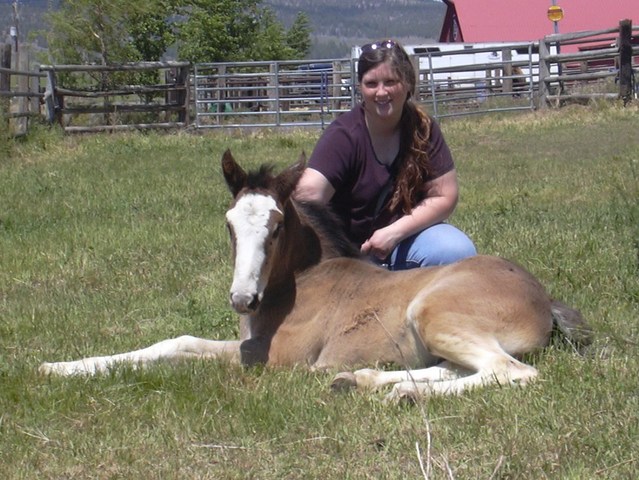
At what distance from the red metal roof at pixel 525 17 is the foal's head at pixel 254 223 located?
52708mm

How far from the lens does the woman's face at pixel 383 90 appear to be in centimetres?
651

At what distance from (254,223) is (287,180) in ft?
1.45

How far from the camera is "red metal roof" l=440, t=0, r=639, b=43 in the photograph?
188 ft

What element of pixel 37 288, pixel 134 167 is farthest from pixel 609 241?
pixel 134 167

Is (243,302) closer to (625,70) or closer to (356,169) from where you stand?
(356,169)

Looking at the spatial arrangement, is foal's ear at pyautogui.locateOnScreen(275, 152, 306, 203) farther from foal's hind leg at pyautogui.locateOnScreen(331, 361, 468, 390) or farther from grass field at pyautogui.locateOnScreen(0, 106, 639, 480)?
foal's hind leg at pyautogui.locateOnScreen(331, 361, 468, 390)

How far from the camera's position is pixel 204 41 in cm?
5147

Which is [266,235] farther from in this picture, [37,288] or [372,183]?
[37,288]

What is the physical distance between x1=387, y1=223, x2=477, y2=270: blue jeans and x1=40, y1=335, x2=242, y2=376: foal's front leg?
1.44 metres

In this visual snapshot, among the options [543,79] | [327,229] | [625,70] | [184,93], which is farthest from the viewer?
[184,93]

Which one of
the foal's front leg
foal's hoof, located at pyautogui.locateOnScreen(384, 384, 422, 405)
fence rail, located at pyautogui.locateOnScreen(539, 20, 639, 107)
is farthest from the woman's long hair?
fence rail, located at pyautogui.locateOnScreen(539, 20, 639, 107)

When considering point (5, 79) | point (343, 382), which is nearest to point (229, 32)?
point (5, 79)

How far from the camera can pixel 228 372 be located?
17.8ft

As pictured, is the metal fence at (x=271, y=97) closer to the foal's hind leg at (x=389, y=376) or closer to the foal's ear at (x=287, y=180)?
the foal's ear at (x=287, y=180)
